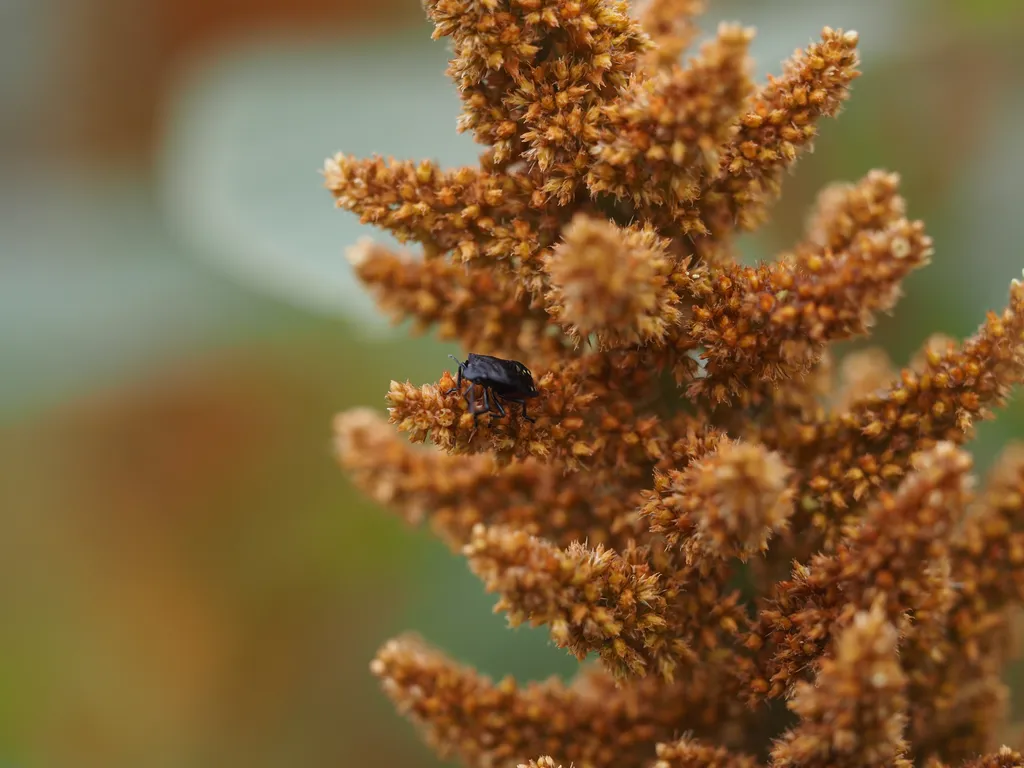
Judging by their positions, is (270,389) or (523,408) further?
(270,389)

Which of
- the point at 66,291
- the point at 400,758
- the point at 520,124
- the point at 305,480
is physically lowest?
the point at 400,758

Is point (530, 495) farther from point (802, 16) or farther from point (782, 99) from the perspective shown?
point (802, 16)

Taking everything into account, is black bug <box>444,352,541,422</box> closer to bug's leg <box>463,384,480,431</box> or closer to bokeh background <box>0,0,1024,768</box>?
bug's leg <box>463,384,480,431</box>

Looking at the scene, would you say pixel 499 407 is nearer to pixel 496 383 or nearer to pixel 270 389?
pixel 496 383

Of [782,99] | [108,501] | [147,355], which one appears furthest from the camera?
[147,355]

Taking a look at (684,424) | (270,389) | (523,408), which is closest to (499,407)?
(523,408)

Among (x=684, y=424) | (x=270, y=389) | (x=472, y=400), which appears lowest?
(x=472, y=400)

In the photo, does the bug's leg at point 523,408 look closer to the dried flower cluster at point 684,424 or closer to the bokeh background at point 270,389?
the dried flower cluster at point 684,424

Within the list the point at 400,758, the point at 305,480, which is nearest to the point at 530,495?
the point at 400,758
